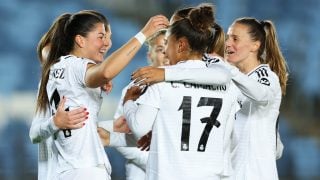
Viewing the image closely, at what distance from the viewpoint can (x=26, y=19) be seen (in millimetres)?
8914

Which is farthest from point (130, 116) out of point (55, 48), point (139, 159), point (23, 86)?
point (23, 86)

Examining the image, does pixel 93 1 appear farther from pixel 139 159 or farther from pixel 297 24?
pixel 139 159

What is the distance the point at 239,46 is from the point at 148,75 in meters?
1.26

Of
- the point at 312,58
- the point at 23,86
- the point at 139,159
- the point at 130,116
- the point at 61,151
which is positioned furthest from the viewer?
the point at 312,58

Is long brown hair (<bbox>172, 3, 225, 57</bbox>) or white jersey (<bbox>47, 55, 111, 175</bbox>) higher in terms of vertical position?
long brown hair (<bbox>172, 3, 225, 57</bbox>)

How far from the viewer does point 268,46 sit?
5023mm

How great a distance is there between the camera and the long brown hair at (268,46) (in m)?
4.99

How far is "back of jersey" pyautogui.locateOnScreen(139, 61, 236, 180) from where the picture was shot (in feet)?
12.8

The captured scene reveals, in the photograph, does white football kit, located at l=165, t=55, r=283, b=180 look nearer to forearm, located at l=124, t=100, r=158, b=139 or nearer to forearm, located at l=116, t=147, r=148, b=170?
forearm, located at l=124, t=100, r=158, b=139

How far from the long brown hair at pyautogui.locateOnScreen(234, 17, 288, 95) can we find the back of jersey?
109 cm

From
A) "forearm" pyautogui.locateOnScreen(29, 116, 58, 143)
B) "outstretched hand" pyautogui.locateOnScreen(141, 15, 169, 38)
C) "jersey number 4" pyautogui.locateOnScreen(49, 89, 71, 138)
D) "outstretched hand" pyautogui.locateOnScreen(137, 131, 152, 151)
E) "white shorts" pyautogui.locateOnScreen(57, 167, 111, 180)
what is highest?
"outstretched hand" pyautogui.locateOnScreen(141, 15, 169, 38)

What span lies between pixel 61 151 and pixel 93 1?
5.01 metres

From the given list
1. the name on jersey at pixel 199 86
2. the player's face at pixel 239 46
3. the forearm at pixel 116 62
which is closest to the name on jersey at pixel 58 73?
the forearm at pixel 116 62

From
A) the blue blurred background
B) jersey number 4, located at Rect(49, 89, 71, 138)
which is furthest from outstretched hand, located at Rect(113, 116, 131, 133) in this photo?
the blue blurred background
